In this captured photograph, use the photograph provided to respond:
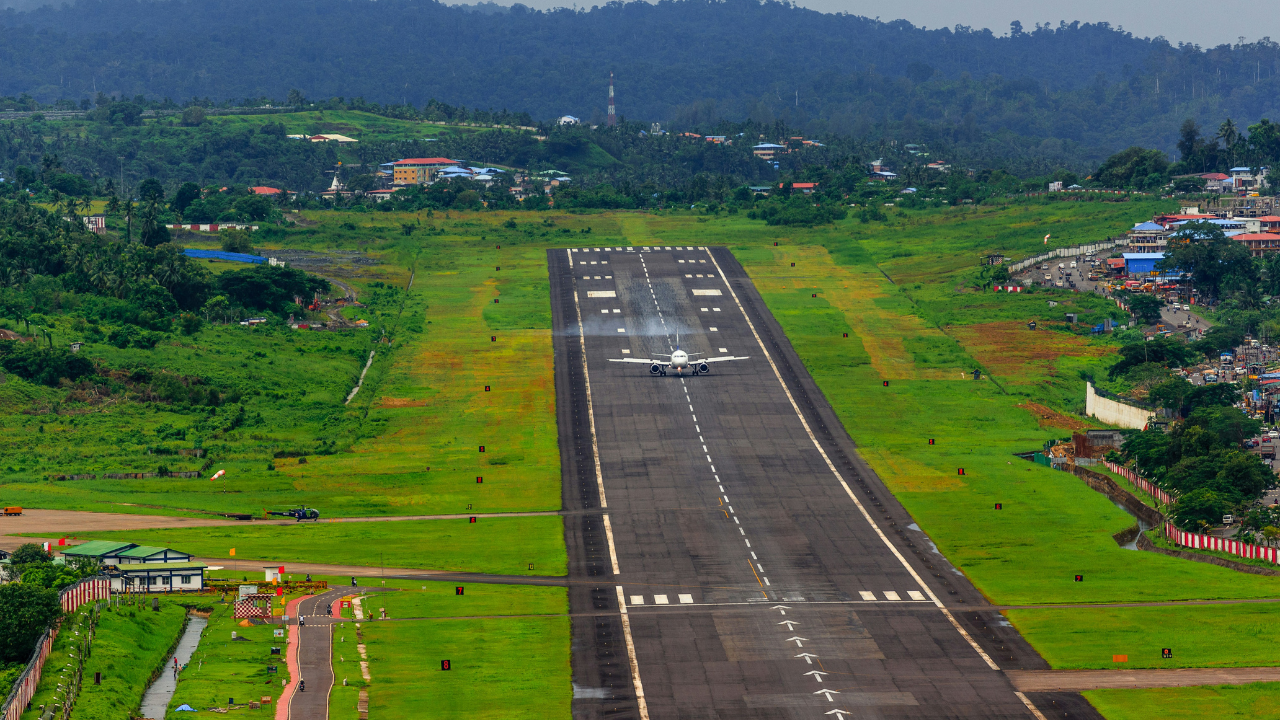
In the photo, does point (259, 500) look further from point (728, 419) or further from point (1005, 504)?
point (1005, 504)

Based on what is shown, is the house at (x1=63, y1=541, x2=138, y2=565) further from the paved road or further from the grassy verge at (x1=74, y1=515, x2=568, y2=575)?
the paved road

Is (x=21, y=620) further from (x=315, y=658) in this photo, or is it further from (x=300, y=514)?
(x=300, y=514)

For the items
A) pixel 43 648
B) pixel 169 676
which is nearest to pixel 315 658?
pixel 169 676

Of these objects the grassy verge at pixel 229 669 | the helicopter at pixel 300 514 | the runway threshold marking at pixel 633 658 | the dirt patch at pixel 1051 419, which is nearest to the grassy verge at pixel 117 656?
the grassy verge at pixel 229 669

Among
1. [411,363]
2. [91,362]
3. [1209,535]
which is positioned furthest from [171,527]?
[1209,535]

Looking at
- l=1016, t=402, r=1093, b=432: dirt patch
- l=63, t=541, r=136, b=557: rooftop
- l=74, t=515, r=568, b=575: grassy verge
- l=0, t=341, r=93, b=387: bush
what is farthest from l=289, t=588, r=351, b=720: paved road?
l=1016, t=402, r=1093, b=432: dirt patch
